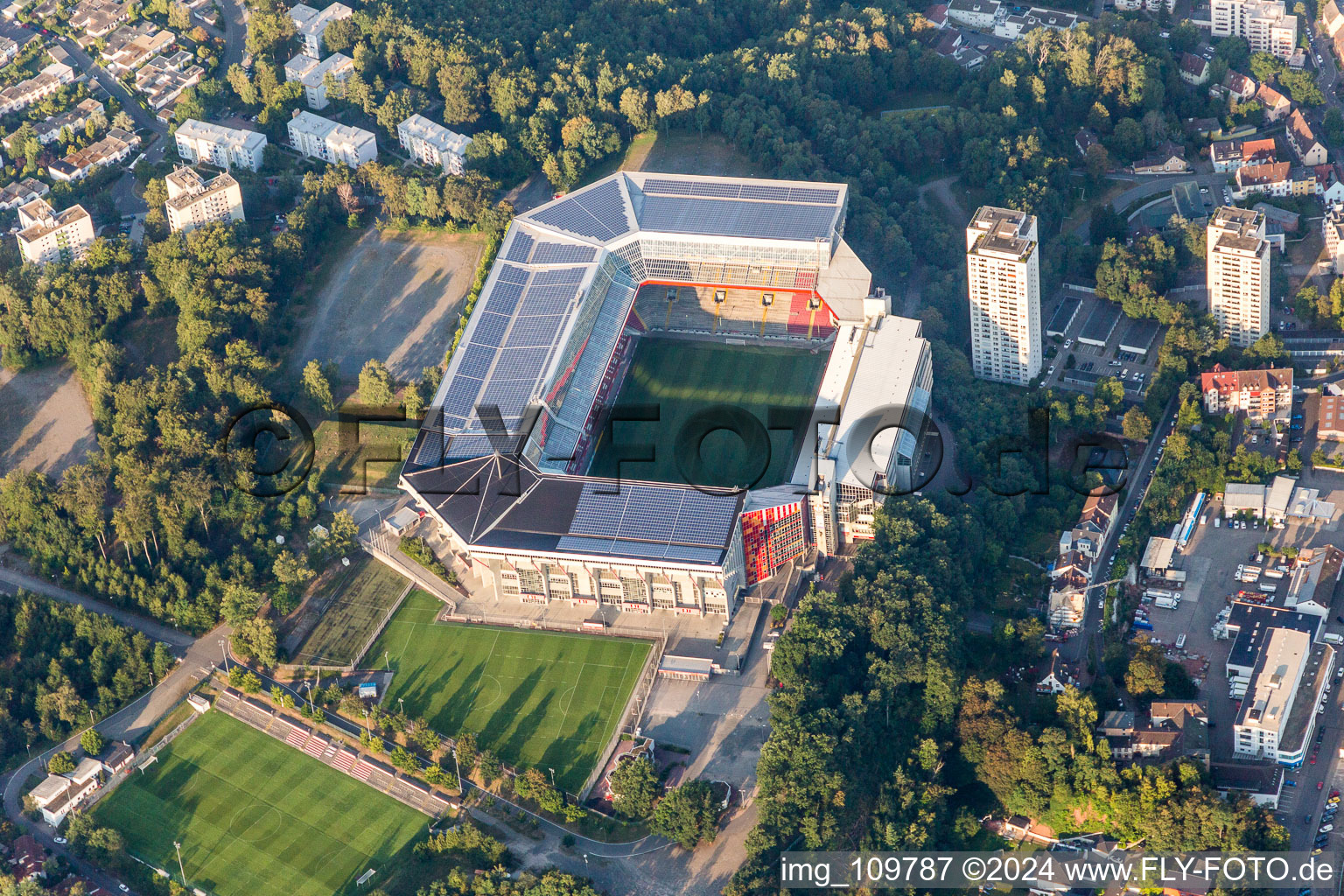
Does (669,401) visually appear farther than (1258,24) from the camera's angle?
No

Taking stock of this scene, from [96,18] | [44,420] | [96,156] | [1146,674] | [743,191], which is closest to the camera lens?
[1146,674]

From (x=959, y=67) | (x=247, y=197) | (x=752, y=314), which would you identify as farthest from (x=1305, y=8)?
(x=247, y=197)

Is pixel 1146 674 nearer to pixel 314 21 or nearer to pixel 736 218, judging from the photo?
pixel 736 218

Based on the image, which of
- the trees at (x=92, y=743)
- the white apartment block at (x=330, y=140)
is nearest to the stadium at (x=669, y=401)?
the white apartment block at (x=330, y=140)

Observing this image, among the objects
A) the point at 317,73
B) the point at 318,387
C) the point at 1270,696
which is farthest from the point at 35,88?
the point at 1270,696

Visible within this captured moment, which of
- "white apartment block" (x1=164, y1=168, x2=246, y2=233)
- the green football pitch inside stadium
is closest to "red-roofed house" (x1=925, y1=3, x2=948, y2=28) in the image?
the green football pitch inside stadium

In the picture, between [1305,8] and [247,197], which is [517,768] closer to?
[247,197]
